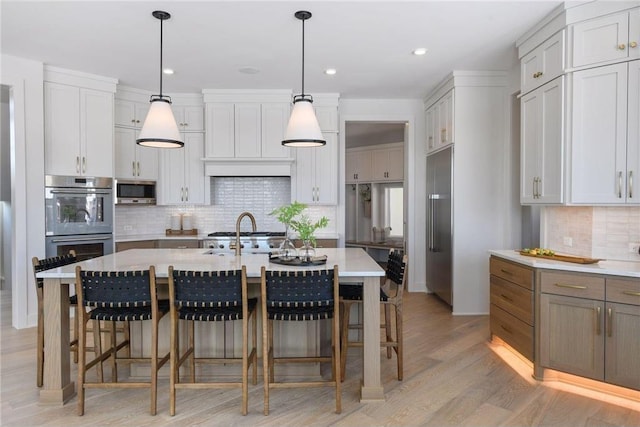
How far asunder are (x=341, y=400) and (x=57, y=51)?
4266 mm

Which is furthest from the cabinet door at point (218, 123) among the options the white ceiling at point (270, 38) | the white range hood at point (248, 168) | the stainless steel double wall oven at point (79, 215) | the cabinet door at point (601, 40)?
the cabinet door at point (601, 40)

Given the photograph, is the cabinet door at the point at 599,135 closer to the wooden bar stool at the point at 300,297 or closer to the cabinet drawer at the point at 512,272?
the cabinet drawer at the point at 512,272

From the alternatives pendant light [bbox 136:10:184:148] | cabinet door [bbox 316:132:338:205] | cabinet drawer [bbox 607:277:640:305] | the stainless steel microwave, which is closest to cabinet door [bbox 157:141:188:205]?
the stainless steel microwave

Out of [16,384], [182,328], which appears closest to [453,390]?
[182,328]

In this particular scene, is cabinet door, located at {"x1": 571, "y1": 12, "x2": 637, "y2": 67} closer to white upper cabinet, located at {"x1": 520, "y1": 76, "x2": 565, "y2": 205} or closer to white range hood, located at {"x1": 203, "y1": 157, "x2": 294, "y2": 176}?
white upper cabinet, located at {"x1": 520, "y1": 76, "x2": 565, "y2": 205}

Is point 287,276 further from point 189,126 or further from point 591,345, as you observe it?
point 189,126

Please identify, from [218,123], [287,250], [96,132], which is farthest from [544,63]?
[96,132]

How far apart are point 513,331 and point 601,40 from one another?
2.37 m

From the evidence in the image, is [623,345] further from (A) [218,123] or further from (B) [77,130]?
(B) [77,130]

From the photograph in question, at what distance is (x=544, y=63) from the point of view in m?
3.27

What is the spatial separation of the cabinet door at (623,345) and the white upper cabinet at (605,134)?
0.82 m

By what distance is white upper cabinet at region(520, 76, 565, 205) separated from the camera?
10.1ft

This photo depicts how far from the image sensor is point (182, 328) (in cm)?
292

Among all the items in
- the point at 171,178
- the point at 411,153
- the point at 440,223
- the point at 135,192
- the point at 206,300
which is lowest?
the point at 206,300
